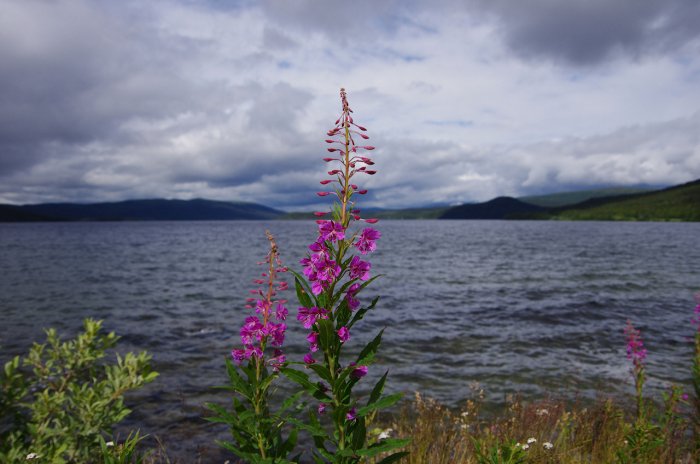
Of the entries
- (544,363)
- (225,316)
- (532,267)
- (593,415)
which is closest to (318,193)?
(593,415)

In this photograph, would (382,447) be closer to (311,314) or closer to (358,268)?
(311,314)

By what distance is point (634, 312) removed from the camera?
998 inches

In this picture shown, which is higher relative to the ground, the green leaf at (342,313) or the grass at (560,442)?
the green leaf at (342,313)

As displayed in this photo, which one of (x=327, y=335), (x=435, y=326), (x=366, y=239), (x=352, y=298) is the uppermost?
(x=366, y=239)

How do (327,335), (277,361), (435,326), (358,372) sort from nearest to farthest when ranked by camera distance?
1. (327,335)
2. (358,372)
3. (277,361)
4. (435,326)

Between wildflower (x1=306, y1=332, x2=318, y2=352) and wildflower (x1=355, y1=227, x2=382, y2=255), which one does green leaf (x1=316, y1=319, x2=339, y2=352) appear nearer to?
wildflower (x1=306, y1=332, x2=318, y2=352)

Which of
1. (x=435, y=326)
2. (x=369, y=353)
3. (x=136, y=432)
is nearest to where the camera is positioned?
(x=369, y=353)

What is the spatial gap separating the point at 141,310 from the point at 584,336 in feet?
83.5

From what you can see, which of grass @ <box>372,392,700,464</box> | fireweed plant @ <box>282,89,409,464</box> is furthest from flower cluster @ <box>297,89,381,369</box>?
grass @ <box>372,392,700,464</box>

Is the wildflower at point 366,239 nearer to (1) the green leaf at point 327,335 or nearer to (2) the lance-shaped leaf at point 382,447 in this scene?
(1) the green leaf at point 327,335

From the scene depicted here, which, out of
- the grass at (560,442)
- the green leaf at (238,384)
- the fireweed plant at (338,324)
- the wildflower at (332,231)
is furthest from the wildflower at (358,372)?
the grass at (560,442)

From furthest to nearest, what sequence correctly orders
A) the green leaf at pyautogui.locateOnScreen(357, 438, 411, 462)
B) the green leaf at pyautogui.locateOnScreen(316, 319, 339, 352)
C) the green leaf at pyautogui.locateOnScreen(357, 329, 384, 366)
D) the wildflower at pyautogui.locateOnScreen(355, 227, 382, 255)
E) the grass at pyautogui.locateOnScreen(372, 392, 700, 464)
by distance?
the grass at pyautogui.locateOnScreen(372, 392, 700, 464) < the wildflower at pyautogui.locateOnScreen(355, 227, 382, 255) < the green leaf at pyautogui.locateOnScreen(357, 329, 384, 366) < the green leaf at pyautogui.locateOnScreen(357, 438, 411, 462) < the green leaf at pyautogui.locateOnScreen(316, 319, 339, 352)

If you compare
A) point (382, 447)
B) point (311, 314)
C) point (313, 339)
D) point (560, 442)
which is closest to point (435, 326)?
point (560, 442)

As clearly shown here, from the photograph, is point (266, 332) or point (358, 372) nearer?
point (358, 372)
